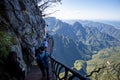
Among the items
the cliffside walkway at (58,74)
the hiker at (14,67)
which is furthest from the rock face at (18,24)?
the cliffside walkway at (58,74)

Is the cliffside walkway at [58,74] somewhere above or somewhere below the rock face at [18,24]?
below

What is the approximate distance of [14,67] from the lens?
10961 mm

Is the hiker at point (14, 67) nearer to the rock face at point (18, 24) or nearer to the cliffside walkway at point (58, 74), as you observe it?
the rock face at point (18, 24)

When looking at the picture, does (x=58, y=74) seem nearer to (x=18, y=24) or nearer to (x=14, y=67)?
(x=14, y=67)

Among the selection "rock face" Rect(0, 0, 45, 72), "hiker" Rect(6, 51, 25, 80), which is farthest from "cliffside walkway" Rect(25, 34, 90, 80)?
"rock face" Rect(0, 0, 45, 72)

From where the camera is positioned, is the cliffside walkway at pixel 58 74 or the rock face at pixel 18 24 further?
the rock face at pixel 18 24

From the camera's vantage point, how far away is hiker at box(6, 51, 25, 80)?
10.9 m

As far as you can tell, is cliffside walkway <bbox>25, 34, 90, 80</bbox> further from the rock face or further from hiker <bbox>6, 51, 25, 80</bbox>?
the rock face

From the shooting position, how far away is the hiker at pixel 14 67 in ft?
35.7

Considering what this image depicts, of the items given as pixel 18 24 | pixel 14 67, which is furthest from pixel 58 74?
pixel 18 24

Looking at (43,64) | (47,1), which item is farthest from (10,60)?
(47,1)

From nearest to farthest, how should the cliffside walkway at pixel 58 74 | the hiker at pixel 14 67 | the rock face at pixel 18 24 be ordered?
the cliffside walkway at pixel 58 74
the hiker at pixel 14 67
the rock face at pixel 18 24

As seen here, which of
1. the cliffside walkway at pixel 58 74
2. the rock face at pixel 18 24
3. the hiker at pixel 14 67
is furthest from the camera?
the rock face at pixel 18 24

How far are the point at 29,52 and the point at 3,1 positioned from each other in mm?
5570
